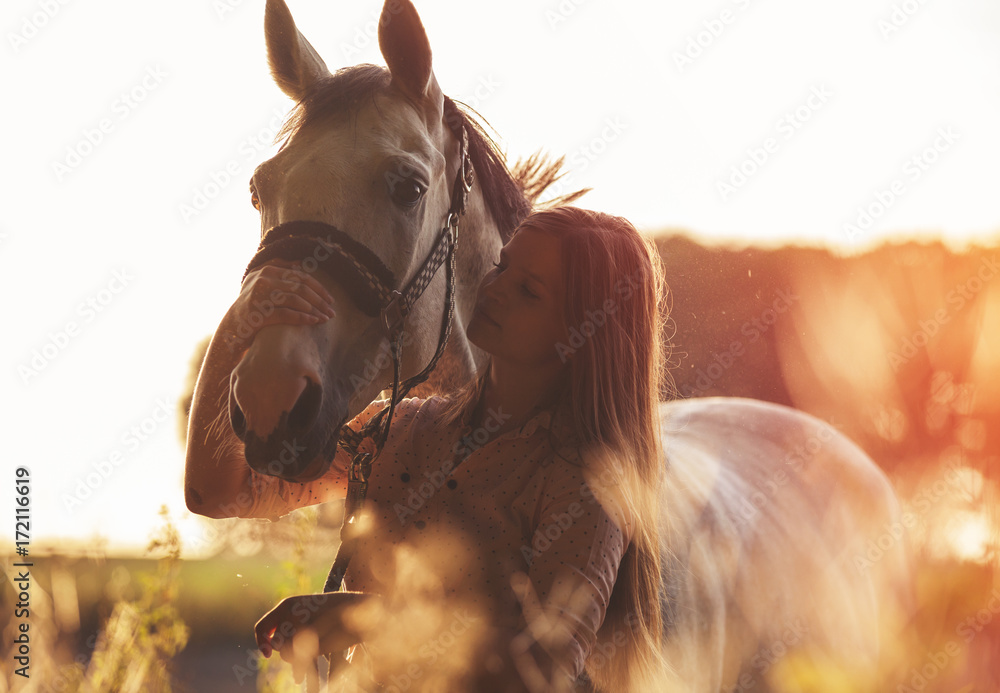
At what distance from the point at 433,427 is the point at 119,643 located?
6.15 ft

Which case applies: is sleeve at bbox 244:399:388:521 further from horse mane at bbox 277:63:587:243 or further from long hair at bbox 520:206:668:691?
horse mane at bbox 277:63:587:243

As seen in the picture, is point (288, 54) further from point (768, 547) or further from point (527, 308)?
point (768, 547)

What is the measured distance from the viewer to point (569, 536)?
113cm

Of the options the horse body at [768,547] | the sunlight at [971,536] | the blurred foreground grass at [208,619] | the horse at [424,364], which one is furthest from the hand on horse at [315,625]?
the sunlight at [971,536]

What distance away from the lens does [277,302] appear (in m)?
1.26

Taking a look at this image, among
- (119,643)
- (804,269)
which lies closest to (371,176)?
(119,643)

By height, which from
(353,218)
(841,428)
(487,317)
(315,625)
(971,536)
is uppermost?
(353,218)

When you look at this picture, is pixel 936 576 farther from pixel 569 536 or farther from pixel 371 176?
pixel 371 176

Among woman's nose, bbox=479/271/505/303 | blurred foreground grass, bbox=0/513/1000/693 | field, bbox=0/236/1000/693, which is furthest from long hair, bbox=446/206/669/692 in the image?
field, bbox=0/236/1000/693

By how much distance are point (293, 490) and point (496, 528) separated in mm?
633

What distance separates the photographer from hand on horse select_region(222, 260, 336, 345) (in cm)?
126

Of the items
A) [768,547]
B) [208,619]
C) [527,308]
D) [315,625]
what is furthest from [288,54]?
[208,619]

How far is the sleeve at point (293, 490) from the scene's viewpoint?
5.20ft

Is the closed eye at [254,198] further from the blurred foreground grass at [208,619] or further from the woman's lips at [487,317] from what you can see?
the blurred foreground grass at [208,619]
